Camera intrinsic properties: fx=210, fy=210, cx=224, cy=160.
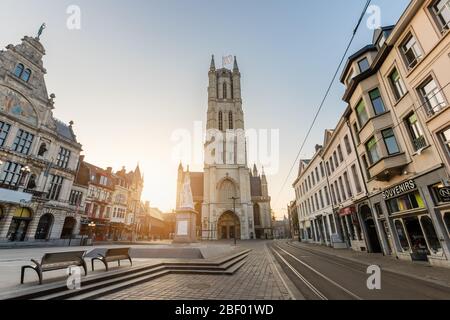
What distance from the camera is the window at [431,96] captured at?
403 inches

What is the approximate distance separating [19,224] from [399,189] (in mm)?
36550

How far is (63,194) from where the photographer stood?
2881cm

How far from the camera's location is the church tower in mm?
52947

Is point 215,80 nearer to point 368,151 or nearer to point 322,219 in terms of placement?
point 322,219

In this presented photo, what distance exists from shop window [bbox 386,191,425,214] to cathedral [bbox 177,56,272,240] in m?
35.0

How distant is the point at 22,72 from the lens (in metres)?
25.6

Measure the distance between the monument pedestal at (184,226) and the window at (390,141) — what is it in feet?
49.8

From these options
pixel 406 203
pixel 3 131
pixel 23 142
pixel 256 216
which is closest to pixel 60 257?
pixel 406 203

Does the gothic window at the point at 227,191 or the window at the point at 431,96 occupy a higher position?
the gothic window at the point at 227,191

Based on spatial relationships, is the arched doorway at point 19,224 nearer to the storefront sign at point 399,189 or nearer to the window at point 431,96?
the storefront sign at point 399,189

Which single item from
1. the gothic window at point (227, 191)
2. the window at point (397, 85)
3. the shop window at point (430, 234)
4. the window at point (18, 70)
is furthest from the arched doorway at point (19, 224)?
the gothic window at point (227, 191)

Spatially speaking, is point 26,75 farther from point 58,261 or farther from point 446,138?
point 446,138

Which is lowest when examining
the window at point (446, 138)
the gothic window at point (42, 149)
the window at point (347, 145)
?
the window at point (446, 138)
